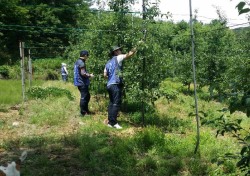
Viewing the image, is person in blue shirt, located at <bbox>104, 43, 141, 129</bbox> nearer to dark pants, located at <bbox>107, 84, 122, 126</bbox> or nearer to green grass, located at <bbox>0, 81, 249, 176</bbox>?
dark pants, located at <bbox>107, 84, 122, 126</bbox>

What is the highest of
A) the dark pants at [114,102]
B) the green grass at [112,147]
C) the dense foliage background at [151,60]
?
the dense foliage background at [151,60]

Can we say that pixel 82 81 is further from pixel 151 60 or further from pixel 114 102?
pixel 151 60

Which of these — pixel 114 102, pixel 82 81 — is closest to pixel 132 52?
pixel 114 102

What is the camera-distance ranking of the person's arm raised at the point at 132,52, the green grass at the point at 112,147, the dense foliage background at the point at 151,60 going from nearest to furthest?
the dense foliage background at the point at 151,60 → the green grass at the point at 112,147 → the person's arm raised at the point at 132,52

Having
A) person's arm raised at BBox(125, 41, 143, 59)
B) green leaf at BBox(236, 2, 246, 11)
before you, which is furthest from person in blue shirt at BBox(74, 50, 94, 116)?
green leaf at BBox(236, 2, 246, 11)

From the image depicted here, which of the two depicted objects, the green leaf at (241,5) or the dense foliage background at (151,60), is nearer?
the green leaf at (241,5)

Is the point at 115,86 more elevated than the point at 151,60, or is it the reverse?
the point at 151,60

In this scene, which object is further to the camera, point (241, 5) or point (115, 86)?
point (115, 86)

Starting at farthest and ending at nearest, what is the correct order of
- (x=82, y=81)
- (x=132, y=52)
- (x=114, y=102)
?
(x=82, y=81) < (x=114, y=102) < (x=132, y=52)

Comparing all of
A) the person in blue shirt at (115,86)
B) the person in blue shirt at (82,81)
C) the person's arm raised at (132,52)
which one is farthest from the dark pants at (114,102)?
the person in blue shirt at (82,81)

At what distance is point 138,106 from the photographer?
31.4 feet

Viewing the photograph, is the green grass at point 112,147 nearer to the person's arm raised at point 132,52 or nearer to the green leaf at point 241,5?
the person's arm raised at point 132,52

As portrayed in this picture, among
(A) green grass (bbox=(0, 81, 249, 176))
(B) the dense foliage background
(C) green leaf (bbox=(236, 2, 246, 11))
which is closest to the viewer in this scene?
(C) green leaf (bbox=(236, 2, 246, 11))

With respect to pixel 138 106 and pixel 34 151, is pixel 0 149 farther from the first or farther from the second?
pixel 138 106
